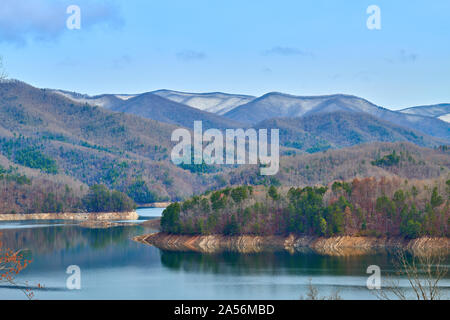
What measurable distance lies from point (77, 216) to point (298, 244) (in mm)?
92295

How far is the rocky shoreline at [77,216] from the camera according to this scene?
16250 centimetres

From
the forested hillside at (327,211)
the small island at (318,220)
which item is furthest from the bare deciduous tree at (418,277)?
the forested hillside at (327,211)

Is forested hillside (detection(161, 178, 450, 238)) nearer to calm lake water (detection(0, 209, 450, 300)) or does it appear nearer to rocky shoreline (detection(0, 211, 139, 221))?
calm lake water (detection(0, 209, 450, 300))

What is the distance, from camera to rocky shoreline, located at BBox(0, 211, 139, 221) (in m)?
162

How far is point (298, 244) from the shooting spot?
87.4m

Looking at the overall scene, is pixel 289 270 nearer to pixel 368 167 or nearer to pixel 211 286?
pixel 211 286

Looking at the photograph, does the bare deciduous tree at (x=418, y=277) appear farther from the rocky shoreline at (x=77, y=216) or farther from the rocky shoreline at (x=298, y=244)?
the rocky shoreline at (x=77, y=216)

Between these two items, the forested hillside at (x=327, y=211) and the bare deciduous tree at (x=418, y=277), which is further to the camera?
the forested hillside at (x=327, y=211)

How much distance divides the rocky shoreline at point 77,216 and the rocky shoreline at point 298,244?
68320 mm

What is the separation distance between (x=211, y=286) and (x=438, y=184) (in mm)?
50409

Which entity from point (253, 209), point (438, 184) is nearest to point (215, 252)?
point (253, 209)

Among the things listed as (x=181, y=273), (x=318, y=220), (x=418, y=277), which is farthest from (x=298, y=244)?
(x=418, y=277)

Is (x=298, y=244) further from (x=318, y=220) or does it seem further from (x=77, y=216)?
(x=77, y=216)

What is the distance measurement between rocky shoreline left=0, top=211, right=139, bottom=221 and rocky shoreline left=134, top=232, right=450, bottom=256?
224 feet
